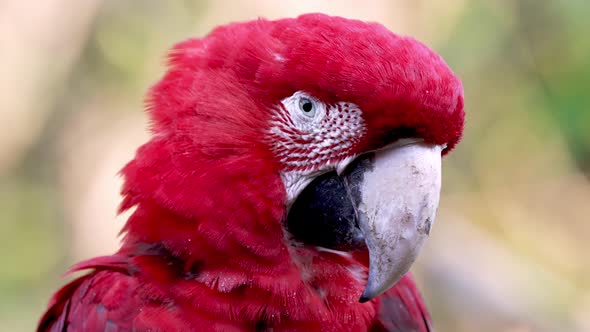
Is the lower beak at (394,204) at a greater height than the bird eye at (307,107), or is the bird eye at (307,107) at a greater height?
the bird eye at (307,107)

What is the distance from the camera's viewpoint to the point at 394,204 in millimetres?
1351

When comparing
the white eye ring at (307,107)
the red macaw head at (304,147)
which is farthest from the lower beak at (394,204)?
Answer: the white eye ring at (307,107)

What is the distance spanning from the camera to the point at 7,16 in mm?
3668

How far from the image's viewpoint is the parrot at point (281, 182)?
4.41ft

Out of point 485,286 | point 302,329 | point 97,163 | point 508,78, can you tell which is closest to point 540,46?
point 508,78

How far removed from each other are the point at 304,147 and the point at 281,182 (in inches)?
3.5

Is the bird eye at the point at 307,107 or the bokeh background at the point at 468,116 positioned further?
the bokeh background at the point at 468,116

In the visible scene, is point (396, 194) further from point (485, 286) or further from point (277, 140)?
point (485, 286)

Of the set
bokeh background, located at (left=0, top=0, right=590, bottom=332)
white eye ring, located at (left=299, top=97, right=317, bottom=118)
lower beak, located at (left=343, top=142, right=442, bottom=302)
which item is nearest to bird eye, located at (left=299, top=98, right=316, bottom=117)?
white eye ring, located at (left=299, top=97, right=317, bottom=118)

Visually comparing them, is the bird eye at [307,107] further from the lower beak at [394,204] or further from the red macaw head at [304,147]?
the lower beak at [394,204]

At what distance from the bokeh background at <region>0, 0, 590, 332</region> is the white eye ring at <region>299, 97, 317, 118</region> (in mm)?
2112

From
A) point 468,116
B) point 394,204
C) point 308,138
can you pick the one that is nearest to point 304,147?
point 308,138

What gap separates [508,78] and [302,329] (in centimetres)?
276

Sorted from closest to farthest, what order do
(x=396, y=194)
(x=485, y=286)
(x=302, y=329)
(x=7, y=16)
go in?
1. (x=396, y=194)
2. (x=302, y=329)
3. (x=485, y=286)
4. (x=7, y=16)
